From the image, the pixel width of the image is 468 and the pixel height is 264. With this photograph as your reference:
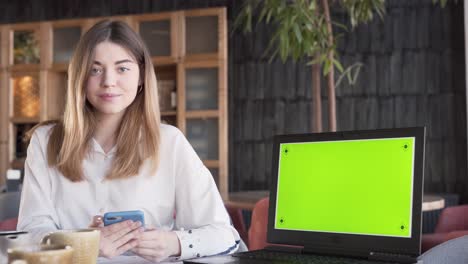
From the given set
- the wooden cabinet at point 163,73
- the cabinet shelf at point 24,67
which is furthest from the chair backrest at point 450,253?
the cabinet shelf at point 24,67

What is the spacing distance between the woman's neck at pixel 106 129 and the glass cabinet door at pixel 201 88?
4.10 m

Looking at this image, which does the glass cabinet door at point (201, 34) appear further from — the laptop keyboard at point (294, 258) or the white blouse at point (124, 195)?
the laptop keyboard at point (294, 258)

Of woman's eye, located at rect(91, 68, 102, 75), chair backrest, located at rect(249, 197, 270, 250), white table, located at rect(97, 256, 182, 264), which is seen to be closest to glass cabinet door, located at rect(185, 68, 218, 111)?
chair backrest, located at rect(249, 197, 270, 250)

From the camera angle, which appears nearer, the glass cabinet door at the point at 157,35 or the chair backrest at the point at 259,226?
the chair backrest at the point at 259,226

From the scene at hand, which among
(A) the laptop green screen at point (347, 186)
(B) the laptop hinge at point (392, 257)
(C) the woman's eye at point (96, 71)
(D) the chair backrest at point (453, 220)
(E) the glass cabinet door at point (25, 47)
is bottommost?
(D) the chair backrest at point (453, 220)

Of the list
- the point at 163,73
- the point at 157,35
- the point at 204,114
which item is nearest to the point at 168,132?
the point at 204,114

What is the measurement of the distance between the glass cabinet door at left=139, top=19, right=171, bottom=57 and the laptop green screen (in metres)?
4.73

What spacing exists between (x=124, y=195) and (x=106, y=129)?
0.65 ft

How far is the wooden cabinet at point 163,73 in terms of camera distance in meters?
5.86

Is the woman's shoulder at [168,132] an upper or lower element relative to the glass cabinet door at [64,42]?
lower

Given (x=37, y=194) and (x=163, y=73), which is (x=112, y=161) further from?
(x=163, y=73)

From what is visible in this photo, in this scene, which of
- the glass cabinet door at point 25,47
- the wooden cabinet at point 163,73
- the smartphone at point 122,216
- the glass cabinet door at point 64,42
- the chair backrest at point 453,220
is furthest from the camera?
the glass cabinet door at point 25,47

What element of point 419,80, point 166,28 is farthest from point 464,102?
point 166,28

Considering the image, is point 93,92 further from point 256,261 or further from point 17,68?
point 17,68
